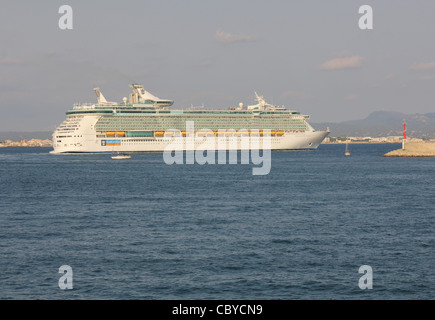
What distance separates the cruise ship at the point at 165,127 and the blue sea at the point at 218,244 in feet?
257

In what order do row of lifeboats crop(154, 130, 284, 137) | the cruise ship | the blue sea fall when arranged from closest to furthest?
the blue sea < the cruise ship < row of lifeboats crop(154, 130, 284, 137)

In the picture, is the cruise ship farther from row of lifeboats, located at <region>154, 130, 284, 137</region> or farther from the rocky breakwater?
the rocky breakwater

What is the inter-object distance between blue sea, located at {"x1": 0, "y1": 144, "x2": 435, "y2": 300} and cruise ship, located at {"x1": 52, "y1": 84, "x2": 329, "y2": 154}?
257ft

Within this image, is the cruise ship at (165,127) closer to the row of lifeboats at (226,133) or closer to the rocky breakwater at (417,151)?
the row of lifeboats at (226,133)

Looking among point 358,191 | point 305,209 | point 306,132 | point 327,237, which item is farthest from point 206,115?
point 327,237

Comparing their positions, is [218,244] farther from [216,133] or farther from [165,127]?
[216,133]

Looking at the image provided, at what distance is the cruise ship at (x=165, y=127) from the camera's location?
12875 centimetres

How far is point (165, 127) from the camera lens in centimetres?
13688

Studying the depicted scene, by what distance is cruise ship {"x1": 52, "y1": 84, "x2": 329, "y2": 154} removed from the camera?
12875 centimetres

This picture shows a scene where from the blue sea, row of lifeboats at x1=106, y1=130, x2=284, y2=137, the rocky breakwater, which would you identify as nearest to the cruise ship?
row of lifeboats at x1=106, y1=130, x2=284, y2=137

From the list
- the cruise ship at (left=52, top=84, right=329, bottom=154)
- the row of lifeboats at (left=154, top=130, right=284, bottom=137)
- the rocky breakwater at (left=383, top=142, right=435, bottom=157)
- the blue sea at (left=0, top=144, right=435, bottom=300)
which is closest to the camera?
the blue sea at (left=0, top=144, right=435, bottom=300)

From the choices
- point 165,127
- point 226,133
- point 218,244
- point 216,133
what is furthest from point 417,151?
Result: point 218,244

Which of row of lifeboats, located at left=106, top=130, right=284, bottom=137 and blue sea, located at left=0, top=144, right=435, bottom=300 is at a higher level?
row of lifeboats, located at left=106, top=130, right=284, bottom=137

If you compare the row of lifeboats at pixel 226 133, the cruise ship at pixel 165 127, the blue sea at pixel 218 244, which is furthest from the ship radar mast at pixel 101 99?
the blue sea at pixel 218 244
